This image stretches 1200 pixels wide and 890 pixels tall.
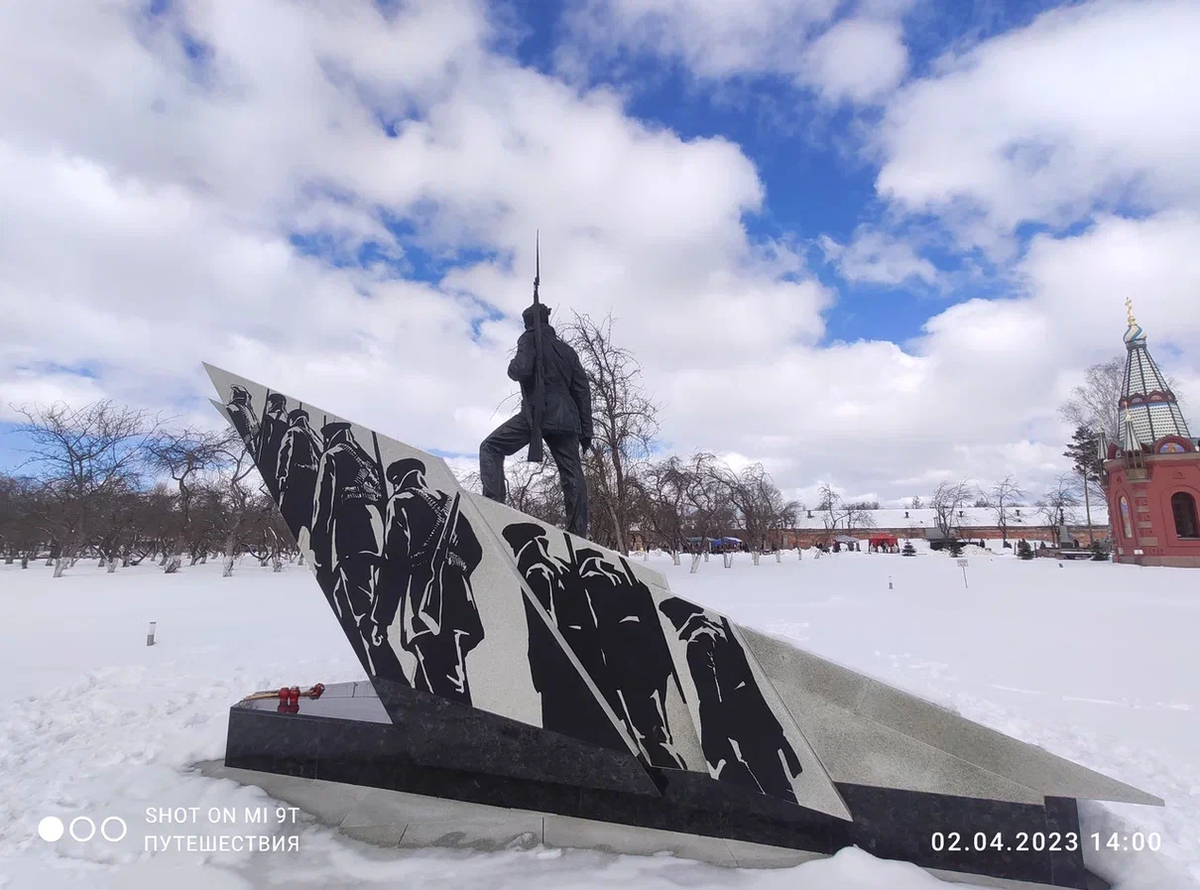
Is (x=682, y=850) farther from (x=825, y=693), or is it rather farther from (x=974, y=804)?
(x=974, y=804)

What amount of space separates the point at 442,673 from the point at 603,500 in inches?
670

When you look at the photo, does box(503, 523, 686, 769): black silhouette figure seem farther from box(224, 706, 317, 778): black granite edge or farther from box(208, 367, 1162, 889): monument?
box(224, 706, 317, 778): black granite edge

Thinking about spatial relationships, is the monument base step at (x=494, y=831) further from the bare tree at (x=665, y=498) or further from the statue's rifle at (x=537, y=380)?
the bare tree at (x=665, y=498)

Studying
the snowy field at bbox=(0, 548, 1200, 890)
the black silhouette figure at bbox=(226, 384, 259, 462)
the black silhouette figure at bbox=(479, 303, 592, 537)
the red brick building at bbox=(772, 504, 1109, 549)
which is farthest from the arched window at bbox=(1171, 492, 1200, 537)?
the red brick building at bbox=(772, 504, 1109, 549)

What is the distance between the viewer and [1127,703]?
6125mm

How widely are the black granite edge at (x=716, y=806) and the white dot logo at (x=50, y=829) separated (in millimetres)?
1066

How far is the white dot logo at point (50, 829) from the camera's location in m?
3.51

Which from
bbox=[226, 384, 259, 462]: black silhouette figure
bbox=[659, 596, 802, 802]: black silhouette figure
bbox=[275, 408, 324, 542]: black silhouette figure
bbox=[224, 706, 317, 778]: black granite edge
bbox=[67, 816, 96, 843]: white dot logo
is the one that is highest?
bbox=[226, 384, 259, 462]: black silhouette figure

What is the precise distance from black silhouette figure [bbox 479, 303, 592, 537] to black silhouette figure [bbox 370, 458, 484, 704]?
0.88m

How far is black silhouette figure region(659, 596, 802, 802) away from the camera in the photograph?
11.9 feet

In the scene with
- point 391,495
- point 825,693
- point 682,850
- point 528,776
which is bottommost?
point 682,850

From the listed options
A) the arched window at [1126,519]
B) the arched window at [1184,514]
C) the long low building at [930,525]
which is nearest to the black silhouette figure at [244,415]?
the arched window at [1184,514]

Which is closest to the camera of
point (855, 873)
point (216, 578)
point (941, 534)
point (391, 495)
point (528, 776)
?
point (855, 873)

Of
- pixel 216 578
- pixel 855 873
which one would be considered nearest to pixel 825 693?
pixel 855 873
